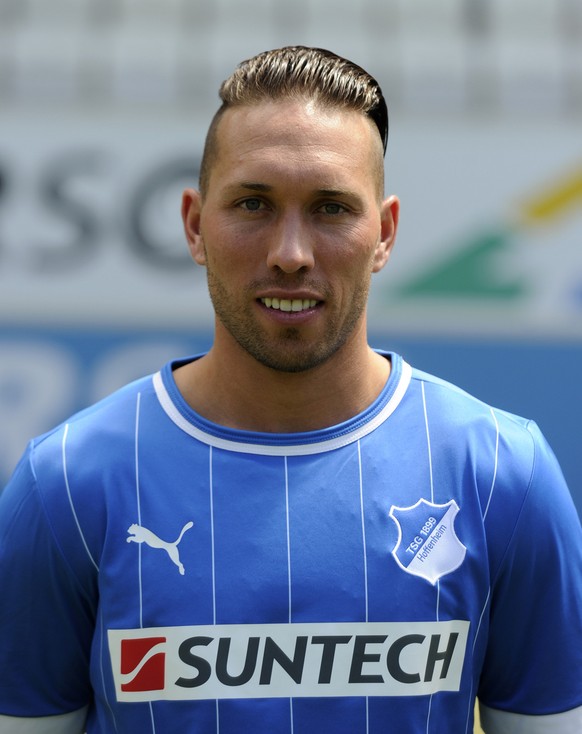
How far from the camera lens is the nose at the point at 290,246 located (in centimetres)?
138

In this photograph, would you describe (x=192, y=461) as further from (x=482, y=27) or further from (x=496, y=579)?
(x=482, y=27)

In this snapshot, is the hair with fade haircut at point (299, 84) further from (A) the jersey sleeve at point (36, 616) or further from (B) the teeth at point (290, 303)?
(A) the jersey sleeve at point (36, 616)

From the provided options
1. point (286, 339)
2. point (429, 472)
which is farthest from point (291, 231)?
point (429, 472)

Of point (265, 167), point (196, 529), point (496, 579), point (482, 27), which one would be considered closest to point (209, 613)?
point (196, 529)

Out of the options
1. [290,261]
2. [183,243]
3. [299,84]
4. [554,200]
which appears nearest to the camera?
[290,261]

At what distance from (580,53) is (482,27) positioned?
0.53 metres

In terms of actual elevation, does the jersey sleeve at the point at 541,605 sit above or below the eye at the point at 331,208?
below

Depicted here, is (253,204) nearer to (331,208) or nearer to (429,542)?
(331,208)

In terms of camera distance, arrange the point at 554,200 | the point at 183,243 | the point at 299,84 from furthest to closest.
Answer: the point at 554,200 → the point at 183,243 → the point at 299,84

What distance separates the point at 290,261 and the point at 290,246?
22mm

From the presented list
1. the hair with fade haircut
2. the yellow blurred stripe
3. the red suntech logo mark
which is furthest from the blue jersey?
the yellow blurred stripe

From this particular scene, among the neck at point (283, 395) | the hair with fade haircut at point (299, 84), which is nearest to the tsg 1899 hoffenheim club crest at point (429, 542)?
the neck at point (283, 395)

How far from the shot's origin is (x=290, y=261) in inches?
54.2

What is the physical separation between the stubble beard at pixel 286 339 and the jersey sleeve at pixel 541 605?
11.7 inches
